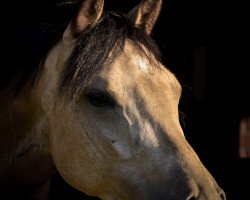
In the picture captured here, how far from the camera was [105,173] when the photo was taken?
2.01 meters

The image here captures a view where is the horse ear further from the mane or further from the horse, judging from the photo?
the mane

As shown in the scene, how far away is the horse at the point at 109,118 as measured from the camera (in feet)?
6.20

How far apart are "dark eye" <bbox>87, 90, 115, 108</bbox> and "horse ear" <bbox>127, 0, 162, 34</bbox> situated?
A: 1.97 feet

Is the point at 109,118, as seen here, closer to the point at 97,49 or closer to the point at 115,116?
the point at 115,116

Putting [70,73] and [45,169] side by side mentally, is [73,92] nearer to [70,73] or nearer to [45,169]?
[70,73]

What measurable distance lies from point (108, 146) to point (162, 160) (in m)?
0.25

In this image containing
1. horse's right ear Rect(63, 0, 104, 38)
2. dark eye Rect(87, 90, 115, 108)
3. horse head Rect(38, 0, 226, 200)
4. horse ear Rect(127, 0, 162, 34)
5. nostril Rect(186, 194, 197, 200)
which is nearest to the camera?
nostril Rect(186, 194, 197, 200)

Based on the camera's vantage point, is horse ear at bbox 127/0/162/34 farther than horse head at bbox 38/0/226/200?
Yes

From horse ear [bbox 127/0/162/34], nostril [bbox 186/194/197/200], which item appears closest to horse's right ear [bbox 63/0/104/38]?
horse ear [bbox 127/0/162/34]

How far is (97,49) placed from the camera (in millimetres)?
2111

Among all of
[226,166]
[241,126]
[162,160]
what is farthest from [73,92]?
[226,166]

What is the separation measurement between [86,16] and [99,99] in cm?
43

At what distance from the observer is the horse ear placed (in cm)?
246

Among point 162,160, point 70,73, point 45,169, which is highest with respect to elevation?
point 70,73
